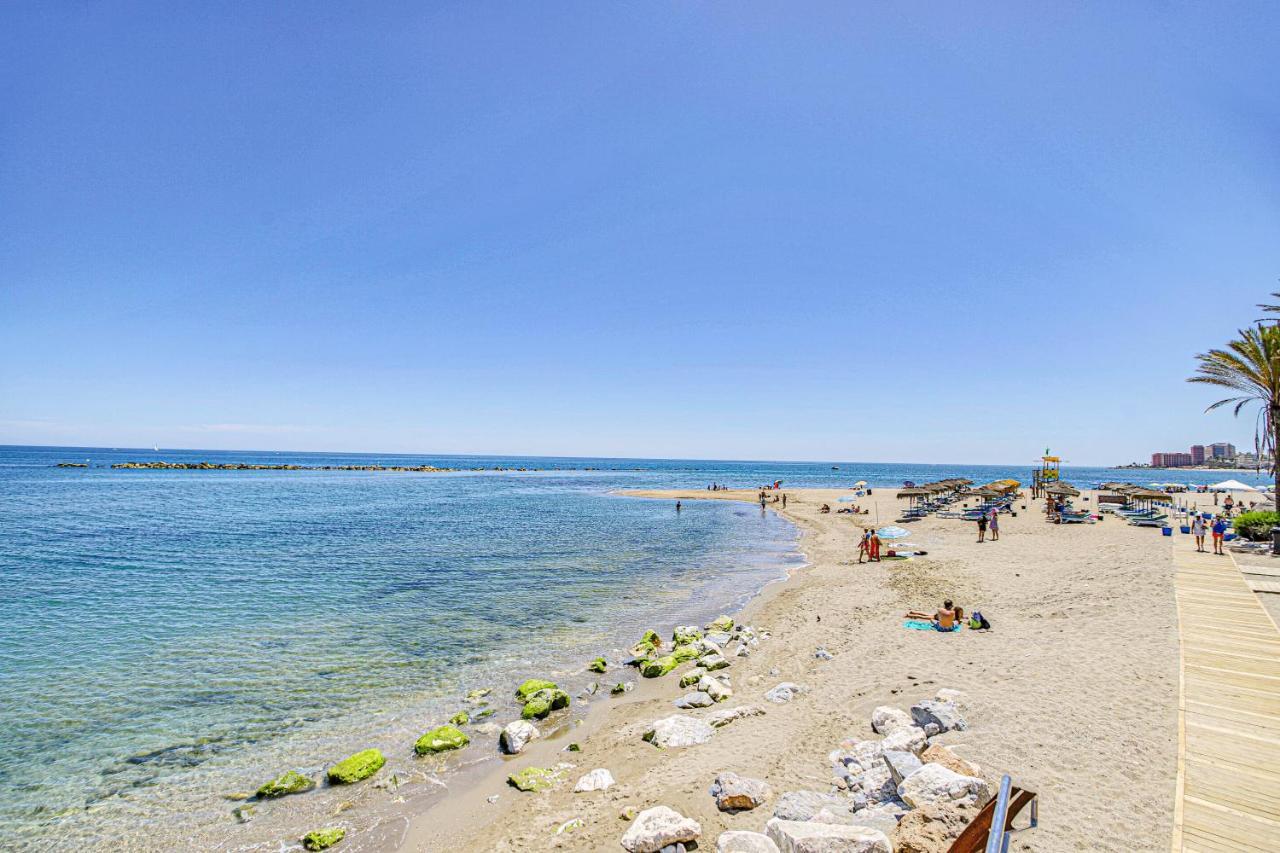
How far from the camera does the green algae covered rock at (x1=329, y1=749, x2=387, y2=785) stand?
9.70 meters

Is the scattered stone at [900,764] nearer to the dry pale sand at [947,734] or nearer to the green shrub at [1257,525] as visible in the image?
the dry pale sand at [947,734]

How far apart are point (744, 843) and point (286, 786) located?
7.84 m

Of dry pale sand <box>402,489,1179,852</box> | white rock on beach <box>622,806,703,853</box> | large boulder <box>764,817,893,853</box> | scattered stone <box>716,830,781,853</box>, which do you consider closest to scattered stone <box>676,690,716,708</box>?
dry pale sand <box>402,489,1179,852</box>

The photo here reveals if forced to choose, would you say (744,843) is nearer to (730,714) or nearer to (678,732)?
(678,732)

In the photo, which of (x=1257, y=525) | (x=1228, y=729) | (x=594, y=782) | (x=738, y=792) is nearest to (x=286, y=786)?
(x=594, y=782)

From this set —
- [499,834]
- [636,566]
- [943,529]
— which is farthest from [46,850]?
[943,529]

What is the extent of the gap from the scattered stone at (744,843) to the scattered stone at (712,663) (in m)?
7.93

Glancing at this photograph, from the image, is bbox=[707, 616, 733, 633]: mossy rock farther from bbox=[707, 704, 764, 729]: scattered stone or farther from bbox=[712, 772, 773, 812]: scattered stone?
bbox=[712, 772, 773, 812]: scattered stone

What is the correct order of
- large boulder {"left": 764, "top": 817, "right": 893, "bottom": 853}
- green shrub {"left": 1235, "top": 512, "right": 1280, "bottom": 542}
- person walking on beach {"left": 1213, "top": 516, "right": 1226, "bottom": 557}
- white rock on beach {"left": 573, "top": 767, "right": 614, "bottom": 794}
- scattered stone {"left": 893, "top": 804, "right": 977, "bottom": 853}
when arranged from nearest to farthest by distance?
large boulder {"left": 764, "top": 817, "right": 893, "bottom": 853}, scattered stone {"left": 893, "top": 804, "right": 977, "bottom": 853}, white rock on beach {"left": 573, "top": 767, "right": 614, "bottom": 794}, person walking on beach {"left": 1213, "top": 516, "right": 1226, "bottom": 557}, green shrub {"left": 1235, "top": 512, "right": 1280, "bottom": 542}

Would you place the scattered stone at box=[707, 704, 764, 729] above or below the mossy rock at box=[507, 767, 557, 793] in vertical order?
above

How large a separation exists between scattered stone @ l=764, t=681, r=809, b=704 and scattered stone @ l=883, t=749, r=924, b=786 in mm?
4102

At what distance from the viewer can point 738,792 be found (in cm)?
771

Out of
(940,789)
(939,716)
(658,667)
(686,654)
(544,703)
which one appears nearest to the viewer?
(940,789)

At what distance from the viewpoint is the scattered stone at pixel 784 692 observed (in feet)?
38.9
